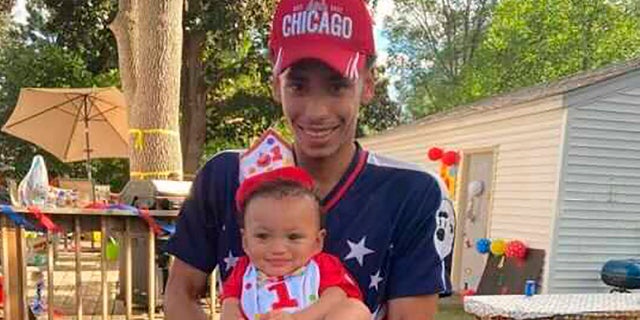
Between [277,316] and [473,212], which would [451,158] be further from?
[277,316]

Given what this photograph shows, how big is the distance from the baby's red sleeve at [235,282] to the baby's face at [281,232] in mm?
61

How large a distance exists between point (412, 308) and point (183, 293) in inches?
21.3

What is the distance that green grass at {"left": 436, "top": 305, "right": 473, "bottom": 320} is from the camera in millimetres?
9009

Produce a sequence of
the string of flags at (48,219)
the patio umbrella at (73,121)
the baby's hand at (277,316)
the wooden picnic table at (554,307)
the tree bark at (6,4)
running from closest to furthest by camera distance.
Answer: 1. the baby's hand at (277,316)
2. the string of flags at (48,219)
3. the wooden picnic table at (554,307)
4. the patio umbrella at (73,121)
5. the tree bark at (6,4)

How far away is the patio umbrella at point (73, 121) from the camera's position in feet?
29.2

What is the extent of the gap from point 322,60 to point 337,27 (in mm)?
97

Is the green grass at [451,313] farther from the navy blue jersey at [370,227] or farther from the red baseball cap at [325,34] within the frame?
the red baseball cap at [325,34]

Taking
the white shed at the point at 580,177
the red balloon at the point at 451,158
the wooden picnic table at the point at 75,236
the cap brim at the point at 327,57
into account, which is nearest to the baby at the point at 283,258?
the cap brim at the point at 327,57

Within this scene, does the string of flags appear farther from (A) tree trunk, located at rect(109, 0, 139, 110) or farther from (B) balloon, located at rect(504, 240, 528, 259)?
(B) balloon, located at rect(504, 240, 528, 259)

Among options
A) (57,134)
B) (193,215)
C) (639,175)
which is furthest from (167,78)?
(639,175)

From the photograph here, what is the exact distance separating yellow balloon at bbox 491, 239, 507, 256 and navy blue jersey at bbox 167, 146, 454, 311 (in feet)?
29.6

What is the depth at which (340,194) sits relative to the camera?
159 centimetres

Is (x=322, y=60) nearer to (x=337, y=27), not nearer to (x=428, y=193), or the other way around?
(x=337, y=27)

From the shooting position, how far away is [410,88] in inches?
1345
